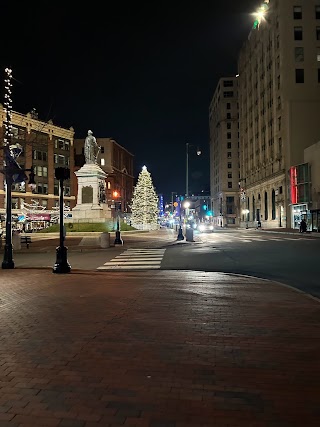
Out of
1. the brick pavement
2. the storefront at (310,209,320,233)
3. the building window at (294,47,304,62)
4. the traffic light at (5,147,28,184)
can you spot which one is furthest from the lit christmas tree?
the brick pavement

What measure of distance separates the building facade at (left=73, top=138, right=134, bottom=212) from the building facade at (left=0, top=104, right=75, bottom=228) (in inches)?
276

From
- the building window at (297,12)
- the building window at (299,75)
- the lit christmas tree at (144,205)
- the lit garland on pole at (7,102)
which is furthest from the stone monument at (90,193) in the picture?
the building window at (297,12)

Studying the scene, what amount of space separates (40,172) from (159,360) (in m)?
81.8

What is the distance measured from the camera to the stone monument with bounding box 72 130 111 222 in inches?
1588

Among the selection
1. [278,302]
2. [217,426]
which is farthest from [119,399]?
[278,302]

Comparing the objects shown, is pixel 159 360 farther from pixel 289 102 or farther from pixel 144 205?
pixel 289 102

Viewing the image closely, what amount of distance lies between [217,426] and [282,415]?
620mm

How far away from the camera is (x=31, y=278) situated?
42.5 ft

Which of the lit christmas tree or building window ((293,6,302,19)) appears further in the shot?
building window ((293,6,302,19))

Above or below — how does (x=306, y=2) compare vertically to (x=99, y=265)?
above

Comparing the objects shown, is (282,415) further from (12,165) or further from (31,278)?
(12,165)

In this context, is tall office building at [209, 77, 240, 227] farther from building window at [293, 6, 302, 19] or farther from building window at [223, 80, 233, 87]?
building window at [293, 6, 302, 19]

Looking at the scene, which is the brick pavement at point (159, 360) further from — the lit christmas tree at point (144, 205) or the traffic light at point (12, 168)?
the lit christmas tree at point (144, 205)

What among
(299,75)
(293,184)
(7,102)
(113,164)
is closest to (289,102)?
(299,75)
